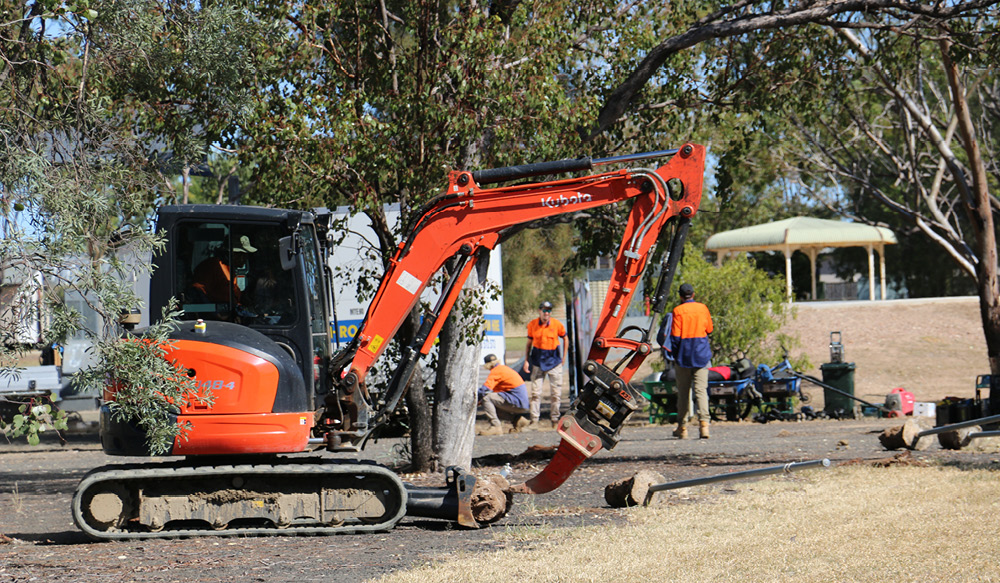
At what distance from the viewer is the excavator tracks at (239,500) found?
853 cm

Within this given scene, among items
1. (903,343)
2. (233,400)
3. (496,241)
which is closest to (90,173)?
(233,400)

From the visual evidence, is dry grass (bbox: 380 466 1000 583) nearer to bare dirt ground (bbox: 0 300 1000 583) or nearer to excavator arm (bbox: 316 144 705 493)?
bare dirt ground (bbox: 0 300 1000 583)

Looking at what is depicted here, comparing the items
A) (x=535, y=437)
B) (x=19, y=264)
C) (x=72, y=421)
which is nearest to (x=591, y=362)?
(x=19, y=264)

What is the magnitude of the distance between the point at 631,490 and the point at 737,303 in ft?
39.9

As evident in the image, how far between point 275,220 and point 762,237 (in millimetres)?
29013

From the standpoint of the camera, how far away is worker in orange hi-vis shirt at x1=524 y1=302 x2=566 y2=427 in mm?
18016

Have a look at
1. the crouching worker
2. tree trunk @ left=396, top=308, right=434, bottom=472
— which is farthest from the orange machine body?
the crouching worker

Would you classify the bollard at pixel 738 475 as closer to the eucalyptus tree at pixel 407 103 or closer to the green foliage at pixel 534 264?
the eucalyptus tree at pixel 407 103

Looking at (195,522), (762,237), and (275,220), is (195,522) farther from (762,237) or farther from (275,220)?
(762,237)

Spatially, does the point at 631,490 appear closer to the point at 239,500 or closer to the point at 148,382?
the point at 239,500

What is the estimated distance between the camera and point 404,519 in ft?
30.7

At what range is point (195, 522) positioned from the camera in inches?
346

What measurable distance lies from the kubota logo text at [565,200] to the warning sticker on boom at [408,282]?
126cm

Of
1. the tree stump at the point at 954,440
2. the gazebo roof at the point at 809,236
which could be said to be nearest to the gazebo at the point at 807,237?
the gazebo roof at the point at 809,236
